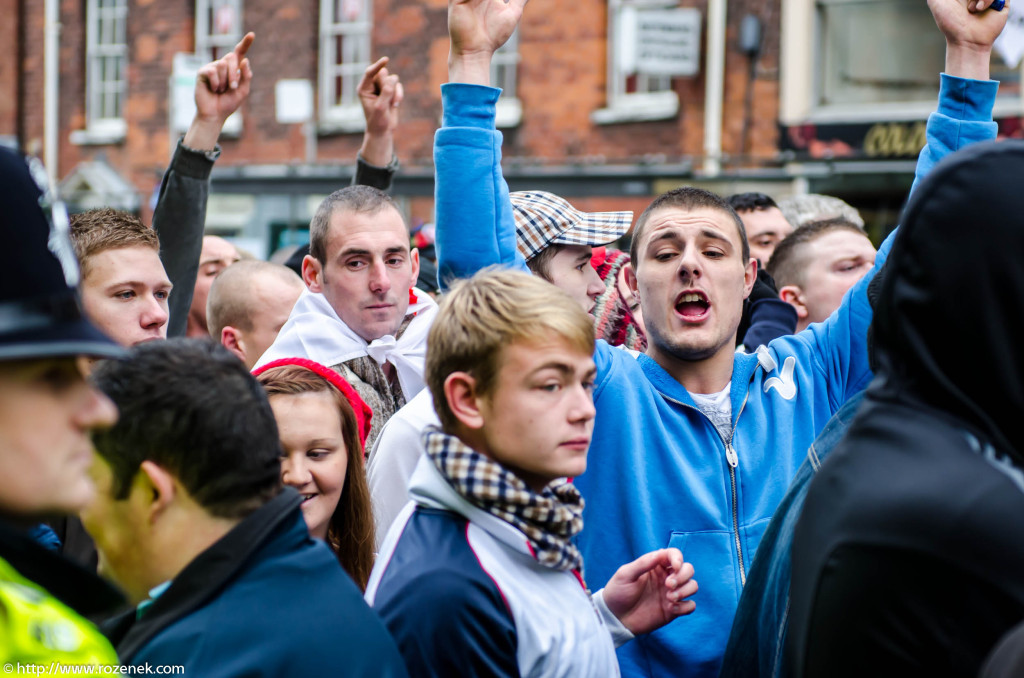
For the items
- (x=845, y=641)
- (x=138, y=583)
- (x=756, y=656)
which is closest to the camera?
(x=845, y=641)

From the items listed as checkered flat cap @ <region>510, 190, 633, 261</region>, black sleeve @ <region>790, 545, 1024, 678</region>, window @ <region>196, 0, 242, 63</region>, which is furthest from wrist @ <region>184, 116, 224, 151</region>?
window @ <region>196, 0, 242, 63</region>

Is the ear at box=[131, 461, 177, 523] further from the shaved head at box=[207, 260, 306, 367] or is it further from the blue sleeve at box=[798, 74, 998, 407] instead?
the shaved head at box=[207, 260, 306, 367]

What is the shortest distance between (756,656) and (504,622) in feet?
1.77

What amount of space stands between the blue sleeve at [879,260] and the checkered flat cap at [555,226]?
2.64 ft

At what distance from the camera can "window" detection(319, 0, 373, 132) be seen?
15461mm

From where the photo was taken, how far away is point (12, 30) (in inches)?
728


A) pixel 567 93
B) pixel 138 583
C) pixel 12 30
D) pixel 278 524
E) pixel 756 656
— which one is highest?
pixel 12 30

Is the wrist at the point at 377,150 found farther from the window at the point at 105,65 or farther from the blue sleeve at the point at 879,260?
the window at the point at 105,65

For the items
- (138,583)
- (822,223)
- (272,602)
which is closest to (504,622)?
(272,602)

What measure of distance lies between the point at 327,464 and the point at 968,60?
2055 millimetres

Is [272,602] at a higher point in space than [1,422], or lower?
lower

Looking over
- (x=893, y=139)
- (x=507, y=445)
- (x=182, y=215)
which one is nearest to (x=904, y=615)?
(x=507, y=445)

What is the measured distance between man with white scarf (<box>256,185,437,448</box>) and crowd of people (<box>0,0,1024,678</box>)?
0.01 metres

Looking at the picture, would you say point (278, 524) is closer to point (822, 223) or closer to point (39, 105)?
point (822, 223)
